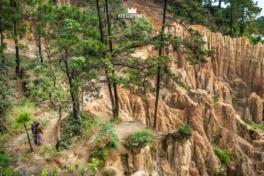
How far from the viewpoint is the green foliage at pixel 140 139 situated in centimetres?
1119

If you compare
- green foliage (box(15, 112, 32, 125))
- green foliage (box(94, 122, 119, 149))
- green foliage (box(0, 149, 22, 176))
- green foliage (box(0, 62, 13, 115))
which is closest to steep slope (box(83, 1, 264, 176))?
green foliage (box(94, 122, 119, 149))

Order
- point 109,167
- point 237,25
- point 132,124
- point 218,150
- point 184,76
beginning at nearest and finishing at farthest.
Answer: point 109,167
point 132,124
point 218,150
point 184,76
point 237,25

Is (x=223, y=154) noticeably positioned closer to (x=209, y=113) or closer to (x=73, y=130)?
(x=209, y=113)

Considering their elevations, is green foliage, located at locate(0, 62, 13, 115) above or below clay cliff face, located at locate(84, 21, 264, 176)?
above

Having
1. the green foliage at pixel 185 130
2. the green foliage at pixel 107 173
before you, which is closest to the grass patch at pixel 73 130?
the green foliage at pixel 107 173

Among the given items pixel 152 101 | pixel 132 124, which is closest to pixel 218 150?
pixel 152 101

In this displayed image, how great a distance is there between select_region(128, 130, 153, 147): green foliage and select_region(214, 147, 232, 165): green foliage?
1068 cm

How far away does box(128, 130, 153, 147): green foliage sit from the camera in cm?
1119

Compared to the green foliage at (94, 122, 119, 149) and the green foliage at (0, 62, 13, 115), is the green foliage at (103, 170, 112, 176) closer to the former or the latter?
the green foliage at (94, 122, 119, 149)

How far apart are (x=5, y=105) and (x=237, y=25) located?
38.1 metres

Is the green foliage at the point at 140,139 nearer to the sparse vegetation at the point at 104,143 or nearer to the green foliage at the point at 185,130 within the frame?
the sparse vegetation at the point at 104,143

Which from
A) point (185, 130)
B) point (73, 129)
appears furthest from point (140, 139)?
point (73, 129)

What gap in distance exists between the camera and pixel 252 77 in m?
32.7

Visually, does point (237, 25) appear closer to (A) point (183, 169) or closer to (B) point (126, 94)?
(B) point (126, 94)
